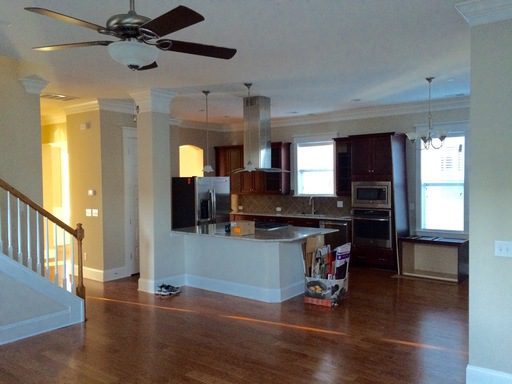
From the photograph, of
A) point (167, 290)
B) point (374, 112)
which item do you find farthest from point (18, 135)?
point (374, 112)

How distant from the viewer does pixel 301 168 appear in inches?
339

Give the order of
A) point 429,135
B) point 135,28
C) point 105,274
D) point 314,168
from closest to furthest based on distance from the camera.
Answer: point 135,28 < point 429,135 < point 105,274 < point 314,168

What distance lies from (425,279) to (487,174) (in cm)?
398

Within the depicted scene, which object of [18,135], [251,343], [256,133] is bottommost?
[251,343]

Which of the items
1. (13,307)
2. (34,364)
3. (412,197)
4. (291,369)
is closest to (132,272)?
(13,307)

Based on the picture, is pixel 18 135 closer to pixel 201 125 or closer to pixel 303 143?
pixel 201 125

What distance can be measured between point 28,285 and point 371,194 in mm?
5110

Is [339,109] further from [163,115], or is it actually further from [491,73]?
[491,73]

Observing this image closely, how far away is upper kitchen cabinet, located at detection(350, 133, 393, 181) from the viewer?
704 cm

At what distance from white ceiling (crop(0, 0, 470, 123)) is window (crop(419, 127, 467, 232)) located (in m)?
0.97

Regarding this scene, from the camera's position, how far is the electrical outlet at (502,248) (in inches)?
117

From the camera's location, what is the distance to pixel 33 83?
4879 mm

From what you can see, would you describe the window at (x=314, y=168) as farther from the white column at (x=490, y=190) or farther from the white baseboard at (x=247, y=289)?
the white column at (x=490, y=190)

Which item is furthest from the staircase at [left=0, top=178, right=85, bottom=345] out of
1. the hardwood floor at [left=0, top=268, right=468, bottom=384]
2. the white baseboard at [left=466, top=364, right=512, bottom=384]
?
the white baseboard at [left=466, top=364, right=512, bottom=384]
